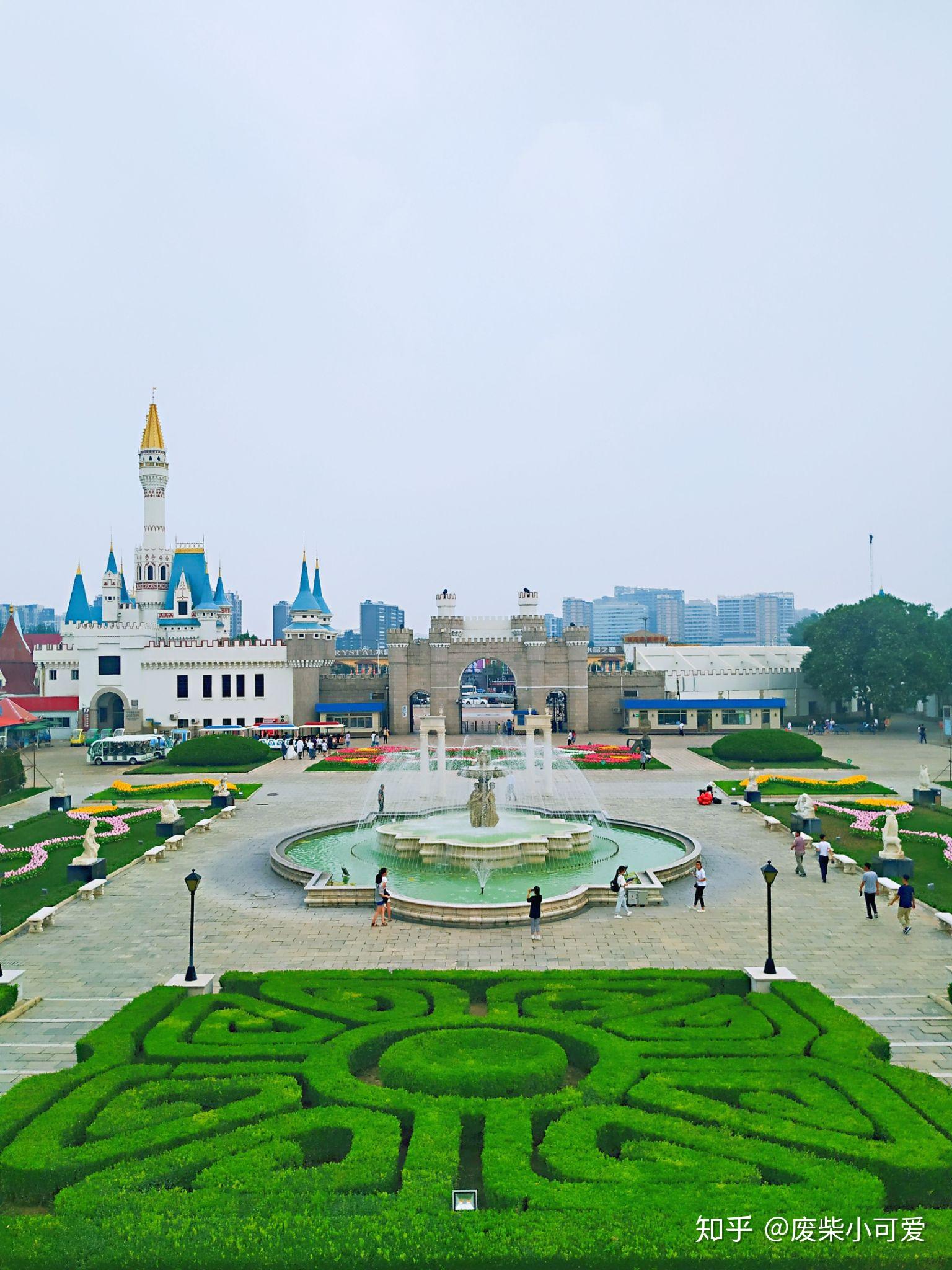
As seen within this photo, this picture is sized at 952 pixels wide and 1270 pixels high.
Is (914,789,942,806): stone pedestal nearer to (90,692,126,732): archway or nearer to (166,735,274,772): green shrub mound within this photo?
(166,735,274,772): green shrub mound

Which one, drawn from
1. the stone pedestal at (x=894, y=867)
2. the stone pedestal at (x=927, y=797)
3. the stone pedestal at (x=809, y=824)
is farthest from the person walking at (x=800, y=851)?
the stone pedestal at (x=927, y=797)

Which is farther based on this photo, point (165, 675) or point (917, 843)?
point (165, 675)

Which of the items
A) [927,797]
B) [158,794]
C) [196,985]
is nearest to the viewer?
[196,985]

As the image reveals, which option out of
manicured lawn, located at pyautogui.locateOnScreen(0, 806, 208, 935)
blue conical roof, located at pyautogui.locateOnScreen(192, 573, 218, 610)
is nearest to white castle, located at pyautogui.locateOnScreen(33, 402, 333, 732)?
blue conical roof, located at pyautogui.locateOnScreen(192, 573, 218, 610)

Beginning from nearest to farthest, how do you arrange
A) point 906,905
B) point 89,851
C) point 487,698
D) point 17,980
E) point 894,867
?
point 17,980, point 906,905, point 894,867, point 89,851, point 487,698

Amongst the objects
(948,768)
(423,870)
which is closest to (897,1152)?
(423,870)

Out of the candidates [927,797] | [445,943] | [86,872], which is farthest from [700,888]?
[927,797]

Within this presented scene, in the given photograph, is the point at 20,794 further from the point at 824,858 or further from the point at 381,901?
the point at 824,858

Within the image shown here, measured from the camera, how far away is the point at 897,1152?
9.45 m

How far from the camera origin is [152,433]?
70375 mm

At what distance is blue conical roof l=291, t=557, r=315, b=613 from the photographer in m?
65.4

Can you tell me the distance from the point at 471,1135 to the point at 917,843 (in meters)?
Result: 20.0

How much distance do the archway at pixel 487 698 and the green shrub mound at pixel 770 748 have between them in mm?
17759

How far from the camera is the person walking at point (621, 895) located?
1980cm
